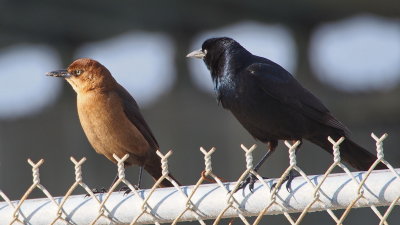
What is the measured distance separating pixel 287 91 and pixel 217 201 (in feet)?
5.82

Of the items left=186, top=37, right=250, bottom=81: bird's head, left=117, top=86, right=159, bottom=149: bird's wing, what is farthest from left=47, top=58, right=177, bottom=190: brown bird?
left=186, top=37, right=250, bottom=81: bird's head

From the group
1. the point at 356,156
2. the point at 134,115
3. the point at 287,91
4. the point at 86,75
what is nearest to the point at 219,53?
the point at 287,91

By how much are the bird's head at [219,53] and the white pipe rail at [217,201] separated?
1.80 m

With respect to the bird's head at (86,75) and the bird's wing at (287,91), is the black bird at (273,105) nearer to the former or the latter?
the bird's wing at (287,91)

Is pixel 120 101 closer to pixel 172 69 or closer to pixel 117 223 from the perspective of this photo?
pixel 117 223

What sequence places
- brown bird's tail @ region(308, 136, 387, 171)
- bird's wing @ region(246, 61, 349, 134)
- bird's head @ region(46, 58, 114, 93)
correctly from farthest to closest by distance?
bird's head @ region(46, 58, 114, 93) < bird's wing @ region(246, 61, 349, 134) < brown bird's tail @ region(308, 136, 387, 171)

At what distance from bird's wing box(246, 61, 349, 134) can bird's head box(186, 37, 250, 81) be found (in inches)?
6.6

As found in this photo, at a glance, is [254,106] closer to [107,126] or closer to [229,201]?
[107,126]

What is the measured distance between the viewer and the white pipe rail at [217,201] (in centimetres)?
286

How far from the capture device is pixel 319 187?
9.57 ft

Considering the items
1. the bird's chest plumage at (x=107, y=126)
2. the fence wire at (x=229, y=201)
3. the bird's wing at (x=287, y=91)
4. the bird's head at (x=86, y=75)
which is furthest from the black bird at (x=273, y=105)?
the fence wire at (x=229, y=201)

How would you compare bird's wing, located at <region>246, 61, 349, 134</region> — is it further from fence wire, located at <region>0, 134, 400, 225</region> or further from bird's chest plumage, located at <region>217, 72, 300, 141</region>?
fence wire, located at <region>0, 134, 400, 225</region>

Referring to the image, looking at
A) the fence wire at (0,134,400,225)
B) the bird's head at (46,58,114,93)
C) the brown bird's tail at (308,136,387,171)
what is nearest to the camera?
the fence wire at (0,134,400,225)

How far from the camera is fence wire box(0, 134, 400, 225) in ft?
9.39
